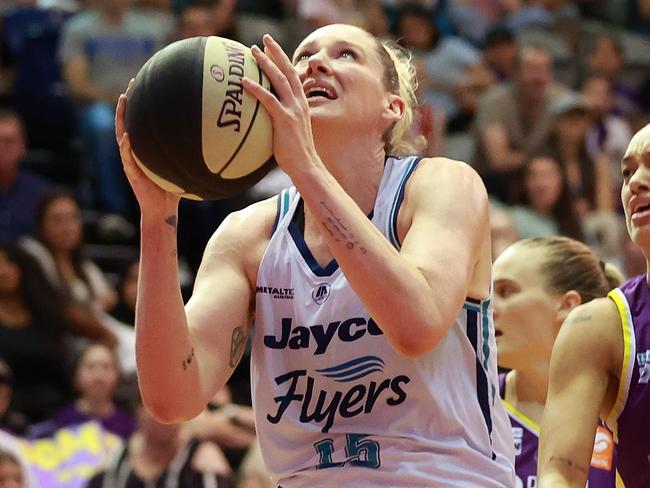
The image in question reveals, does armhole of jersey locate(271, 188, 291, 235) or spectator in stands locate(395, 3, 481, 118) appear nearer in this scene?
armhole of jersey locate(271, 188, 291, 235)

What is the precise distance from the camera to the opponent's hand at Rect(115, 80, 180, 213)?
2949 millimetres

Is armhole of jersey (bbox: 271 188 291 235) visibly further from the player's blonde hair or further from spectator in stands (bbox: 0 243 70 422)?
spectator in stands (bbox: 0 243 70 422)

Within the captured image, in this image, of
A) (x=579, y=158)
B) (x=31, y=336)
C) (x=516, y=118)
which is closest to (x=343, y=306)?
(x=31, y=336)

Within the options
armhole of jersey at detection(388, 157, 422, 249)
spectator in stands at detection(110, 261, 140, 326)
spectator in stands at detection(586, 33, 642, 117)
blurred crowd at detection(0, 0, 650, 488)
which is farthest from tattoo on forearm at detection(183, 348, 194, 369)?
spectator in stands at detection(586, 33, 642, 117)

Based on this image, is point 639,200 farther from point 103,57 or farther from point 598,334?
point 103,57

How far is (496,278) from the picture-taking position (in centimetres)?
430

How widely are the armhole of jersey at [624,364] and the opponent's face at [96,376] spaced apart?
4.57 metres

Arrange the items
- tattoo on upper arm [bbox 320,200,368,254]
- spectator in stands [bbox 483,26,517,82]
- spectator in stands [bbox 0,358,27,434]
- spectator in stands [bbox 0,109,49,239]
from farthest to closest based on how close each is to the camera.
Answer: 1. spectator in stands [bbox 483,26,517,82]
2. spectator in stands [bbox 0,109,49,239]
3. spectator in stands [bbox 0,358,27,434]
4. tattoo on upper arm [bbox 320,200,368,254]

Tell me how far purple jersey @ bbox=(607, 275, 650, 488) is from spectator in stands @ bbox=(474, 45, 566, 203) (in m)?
6.83

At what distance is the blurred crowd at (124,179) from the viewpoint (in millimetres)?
7363

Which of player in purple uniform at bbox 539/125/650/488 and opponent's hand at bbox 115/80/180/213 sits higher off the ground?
opponent's hand at bbox 115/80/180/213

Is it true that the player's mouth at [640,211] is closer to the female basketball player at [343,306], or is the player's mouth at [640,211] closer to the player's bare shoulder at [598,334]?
the player's bare shoulder at [598,334]

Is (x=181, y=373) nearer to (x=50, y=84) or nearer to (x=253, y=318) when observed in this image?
(x=253, y=318)

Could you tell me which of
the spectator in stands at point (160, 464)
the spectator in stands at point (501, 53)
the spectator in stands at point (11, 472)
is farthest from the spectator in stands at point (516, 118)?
the spectator in stands at point (11, 472)
